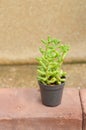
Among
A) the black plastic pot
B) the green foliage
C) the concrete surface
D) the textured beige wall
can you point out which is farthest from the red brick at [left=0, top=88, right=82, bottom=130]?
the textured beige wall

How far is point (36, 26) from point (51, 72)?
4.71ft

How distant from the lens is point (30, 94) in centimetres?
250

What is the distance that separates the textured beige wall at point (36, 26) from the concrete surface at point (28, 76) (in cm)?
8

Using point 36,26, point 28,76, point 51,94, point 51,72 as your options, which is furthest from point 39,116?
point 36,26

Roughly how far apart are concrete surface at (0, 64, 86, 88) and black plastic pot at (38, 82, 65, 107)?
109 centimetres

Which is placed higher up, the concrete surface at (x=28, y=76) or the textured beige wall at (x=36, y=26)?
the textured beige wall at (x=36, y=26)

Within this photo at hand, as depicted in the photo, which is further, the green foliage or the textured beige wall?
the textured beige wall

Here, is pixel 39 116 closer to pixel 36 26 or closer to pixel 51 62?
pixel 51 62

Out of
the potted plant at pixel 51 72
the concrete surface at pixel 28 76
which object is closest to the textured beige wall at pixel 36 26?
the concrete surface at pixel 28 76

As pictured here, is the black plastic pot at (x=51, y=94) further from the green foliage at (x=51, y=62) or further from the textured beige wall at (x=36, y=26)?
the textured beige wall at (x=36, y=26)

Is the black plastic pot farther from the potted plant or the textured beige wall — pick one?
the textured beige wall

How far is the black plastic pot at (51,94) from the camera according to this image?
2276 millimetres

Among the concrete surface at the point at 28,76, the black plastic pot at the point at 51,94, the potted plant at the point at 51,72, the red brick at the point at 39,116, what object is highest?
the potted plant at the point at 51,72

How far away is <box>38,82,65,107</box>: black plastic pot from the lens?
2276mm
